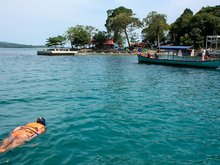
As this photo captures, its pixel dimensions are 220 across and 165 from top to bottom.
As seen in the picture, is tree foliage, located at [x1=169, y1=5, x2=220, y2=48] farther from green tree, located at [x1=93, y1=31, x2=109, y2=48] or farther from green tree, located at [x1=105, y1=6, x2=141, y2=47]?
green tree, located at [x1=93, y1=31, x2=109, y2=48]

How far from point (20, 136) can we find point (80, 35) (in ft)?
311

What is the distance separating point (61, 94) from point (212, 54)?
49.8 m

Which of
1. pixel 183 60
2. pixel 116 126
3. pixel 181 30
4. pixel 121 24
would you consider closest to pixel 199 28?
pixel 181 30

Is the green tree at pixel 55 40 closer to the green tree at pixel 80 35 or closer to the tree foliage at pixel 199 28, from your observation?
the green tree at pixel 80 35

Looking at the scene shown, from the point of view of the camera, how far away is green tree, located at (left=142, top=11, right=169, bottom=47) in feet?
317

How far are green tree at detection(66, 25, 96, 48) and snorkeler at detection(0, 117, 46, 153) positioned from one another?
93760mm

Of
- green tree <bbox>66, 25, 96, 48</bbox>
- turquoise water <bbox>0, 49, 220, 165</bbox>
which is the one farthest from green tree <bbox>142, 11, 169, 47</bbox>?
turquoise water <bbox>0, 49, 220, 165</bbox>

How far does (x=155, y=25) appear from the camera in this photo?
9694cm

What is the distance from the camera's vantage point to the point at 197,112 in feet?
46.8

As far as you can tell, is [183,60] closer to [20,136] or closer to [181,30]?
[20,136]

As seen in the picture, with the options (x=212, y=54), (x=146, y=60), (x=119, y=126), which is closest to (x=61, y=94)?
(x=119, y=126)

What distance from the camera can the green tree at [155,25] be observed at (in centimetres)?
9669

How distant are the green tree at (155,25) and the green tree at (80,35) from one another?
71.5ft

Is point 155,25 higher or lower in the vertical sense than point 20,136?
higher
